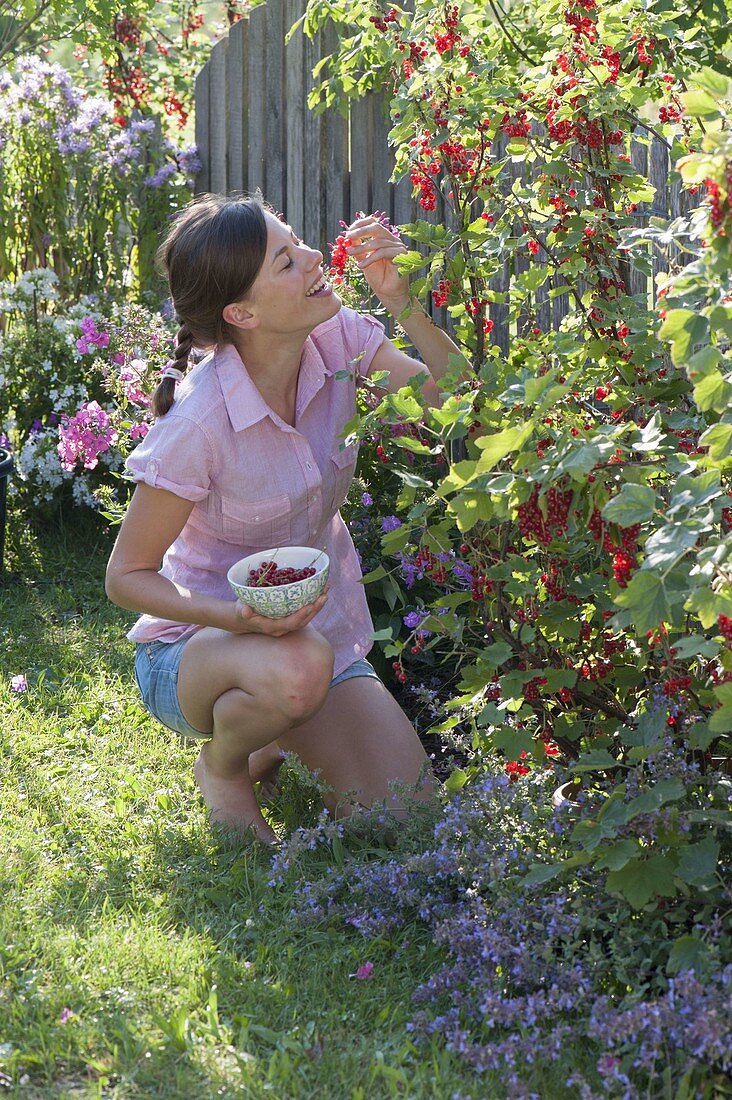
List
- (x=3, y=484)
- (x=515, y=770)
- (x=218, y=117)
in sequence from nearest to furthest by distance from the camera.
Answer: (x=515, y=770), (x=3, y=484), (x=218, y=117)

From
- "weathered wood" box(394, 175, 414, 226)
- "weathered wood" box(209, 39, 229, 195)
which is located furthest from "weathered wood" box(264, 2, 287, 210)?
"weathered wood" box(394, 175, 414, 226)

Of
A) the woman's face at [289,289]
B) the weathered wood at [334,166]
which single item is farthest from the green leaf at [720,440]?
the weathered wood at [334,166]

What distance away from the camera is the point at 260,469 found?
9.01 feet

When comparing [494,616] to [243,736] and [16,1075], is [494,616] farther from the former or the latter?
[16,1075]

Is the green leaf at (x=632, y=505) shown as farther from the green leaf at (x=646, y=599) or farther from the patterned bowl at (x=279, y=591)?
the patterned bowl at (x=279, y=591)

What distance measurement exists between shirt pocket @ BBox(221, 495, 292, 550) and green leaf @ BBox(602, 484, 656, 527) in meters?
1.18

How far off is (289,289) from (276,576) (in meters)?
0.61

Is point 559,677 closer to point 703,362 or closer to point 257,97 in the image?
point 703,362

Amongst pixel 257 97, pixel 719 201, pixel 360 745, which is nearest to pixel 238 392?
pixel 360 745

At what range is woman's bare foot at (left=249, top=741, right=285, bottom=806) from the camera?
115 inches

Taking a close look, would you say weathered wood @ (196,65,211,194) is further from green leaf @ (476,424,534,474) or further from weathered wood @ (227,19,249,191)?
green leaf @ (476,424,534,474)

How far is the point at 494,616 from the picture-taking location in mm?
2365

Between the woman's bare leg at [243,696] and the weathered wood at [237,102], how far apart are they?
3538 mm

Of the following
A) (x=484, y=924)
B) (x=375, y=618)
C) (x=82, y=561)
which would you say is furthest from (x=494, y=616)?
(x=82, y=561)
